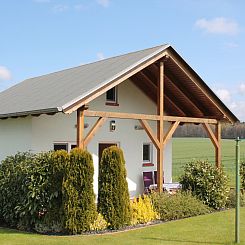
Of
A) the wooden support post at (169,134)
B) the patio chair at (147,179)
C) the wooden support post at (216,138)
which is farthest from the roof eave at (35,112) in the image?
the wooden support post at (216,138)

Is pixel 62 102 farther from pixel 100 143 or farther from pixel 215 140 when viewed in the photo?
pixel 215 140

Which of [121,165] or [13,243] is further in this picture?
[121,165]

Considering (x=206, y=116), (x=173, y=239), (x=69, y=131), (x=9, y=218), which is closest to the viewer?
(x=173, y=239)

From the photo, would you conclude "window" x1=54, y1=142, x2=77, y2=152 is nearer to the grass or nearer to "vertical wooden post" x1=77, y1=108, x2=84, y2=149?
"vertical wooden post" x1=77, y1=108, x2=84, y2=149

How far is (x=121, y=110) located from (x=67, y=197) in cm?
674

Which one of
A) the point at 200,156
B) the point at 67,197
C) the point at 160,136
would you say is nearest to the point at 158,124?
the point at 160,136

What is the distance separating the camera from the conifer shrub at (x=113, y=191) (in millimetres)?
10656

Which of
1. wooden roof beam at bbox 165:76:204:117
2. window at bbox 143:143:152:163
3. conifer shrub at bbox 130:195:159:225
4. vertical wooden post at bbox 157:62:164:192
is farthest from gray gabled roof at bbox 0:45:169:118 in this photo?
window at bbox 143:143:152:163

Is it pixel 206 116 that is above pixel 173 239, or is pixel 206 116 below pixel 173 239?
above

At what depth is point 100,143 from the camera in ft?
52.1

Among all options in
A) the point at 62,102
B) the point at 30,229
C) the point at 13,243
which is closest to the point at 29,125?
the point at 62,102

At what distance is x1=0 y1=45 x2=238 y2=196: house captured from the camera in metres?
12.2

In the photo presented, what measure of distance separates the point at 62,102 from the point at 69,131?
3620mm

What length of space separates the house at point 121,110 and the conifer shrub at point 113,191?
980mm
